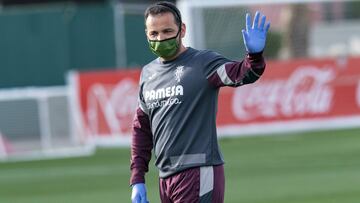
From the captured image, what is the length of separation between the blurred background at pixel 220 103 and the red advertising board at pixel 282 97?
0.02 metres

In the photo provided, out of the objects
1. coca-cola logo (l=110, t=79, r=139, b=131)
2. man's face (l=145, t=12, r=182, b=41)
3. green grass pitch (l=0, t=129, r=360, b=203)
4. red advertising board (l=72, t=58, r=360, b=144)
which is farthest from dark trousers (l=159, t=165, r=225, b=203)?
red advertising board (l=72, t=58, r=360, b=144)

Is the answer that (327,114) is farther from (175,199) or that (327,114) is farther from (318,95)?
(175,199)

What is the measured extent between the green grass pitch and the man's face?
18.6 feet

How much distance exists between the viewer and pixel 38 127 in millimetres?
21062

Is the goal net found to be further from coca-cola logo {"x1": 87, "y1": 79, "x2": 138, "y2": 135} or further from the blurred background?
coca-cola logo {"x1": 87, "y1": 79, "x2": 138, "y2": 135}

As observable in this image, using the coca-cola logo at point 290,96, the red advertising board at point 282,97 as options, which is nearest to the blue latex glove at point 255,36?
the red advertising board at point 282,97

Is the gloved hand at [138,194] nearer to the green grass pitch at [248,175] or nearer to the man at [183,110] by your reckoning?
the man at [183,110]

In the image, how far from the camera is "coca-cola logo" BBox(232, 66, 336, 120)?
21.6 metres

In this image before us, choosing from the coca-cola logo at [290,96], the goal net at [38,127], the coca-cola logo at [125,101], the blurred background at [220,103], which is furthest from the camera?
the coca-cola logo at [290,96]

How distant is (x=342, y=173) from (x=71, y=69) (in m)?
14.7

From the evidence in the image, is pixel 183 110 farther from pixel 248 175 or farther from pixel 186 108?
pixel 248 175

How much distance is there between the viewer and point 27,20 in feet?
91.0

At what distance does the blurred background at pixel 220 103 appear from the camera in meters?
14.5

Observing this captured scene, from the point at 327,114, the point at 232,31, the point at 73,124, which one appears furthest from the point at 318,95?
the point at 73,124
